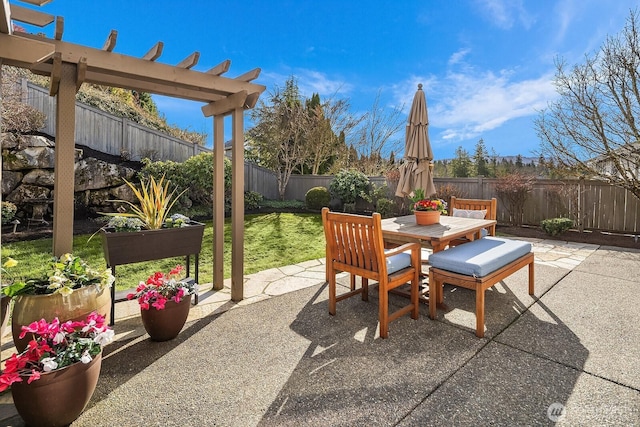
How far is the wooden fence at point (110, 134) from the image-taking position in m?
8.49

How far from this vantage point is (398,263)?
2.83m

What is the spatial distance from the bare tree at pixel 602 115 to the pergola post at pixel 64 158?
31.1 ft

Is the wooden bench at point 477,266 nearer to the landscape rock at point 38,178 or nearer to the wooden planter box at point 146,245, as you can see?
the wooden planter box at point 146,245

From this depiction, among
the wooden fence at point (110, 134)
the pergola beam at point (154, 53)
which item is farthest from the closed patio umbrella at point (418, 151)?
the wooden fence at point (110, 134)

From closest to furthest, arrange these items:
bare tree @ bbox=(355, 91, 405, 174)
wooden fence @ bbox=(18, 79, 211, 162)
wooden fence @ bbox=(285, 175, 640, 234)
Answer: wooden fence @ bbox=(285, 175, 640, 234) → wooden fence @ bbox=(18, 79, 211, 162) → bare tree @ bbox=(355, 91, 405, 174)

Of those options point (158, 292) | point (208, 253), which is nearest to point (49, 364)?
point (158, 292)

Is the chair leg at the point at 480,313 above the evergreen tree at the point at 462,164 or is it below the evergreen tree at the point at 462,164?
below

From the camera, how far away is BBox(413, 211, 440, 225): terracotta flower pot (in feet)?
11.7

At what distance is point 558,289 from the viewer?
361cm

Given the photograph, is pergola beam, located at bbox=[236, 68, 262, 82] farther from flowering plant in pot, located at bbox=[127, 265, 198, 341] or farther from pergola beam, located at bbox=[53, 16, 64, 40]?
flowering plant in pot, located at bbox=[127, 265, 198, 341]

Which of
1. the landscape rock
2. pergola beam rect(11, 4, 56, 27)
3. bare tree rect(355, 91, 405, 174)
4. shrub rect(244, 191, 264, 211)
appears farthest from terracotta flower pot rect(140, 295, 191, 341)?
bare tree rect(355, 91, 405, 174)

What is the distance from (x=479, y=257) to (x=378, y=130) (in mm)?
13880

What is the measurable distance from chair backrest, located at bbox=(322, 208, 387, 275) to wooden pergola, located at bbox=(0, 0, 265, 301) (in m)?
1.08

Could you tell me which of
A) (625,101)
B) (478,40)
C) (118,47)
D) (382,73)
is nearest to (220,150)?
(118,47)
